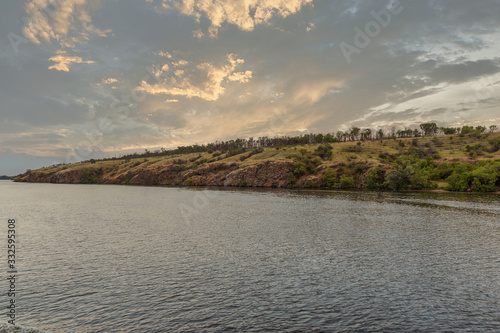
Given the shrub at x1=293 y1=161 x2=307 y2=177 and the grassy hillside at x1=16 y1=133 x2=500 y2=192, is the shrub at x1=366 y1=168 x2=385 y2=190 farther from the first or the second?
the shrub at x1=293 y1=161 x2=307 y2=177

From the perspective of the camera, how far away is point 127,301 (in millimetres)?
20922

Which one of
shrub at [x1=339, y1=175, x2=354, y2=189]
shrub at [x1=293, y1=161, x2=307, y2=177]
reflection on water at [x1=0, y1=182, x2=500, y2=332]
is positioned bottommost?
reflection on water at [x1=0, y1=182, x2=500, y2=332]

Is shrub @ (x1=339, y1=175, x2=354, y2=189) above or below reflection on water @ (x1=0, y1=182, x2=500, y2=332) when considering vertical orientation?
above

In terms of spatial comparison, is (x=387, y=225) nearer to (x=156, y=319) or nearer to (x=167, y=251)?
(x=167, y=251)

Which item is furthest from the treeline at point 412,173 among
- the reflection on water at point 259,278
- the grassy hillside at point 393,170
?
the reflection on water at point 259,278

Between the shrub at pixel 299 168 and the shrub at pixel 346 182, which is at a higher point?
the shrub at pixel 299 168

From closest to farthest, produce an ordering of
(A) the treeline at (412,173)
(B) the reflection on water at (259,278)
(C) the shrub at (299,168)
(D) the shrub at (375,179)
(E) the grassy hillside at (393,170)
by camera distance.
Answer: (B) the reflection on water at (259,278) → (A) the treeline at (412,173) → (E) the grassy hillside at (393,170) → (D) the shrub at (375,179) → (C) the shrub at (299,168)

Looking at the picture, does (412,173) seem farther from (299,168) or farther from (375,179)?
(299,168)

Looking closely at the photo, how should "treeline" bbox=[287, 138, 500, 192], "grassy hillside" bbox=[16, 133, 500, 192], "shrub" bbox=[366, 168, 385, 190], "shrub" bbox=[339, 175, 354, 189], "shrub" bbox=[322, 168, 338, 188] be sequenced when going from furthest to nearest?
"shrub" bbox=[322, 168, 338, 188] → "shrub" bbox=[339, 175, 354, 189] → "shrub" bbox=[366, 168, 385, 190] → "grassy hillside" bbox=[16, 133, 500, 192] → "treeline" bbox=[287, 138, 500, 192]

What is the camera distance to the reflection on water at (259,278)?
18453mm

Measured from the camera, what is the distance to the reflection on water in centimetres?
1845

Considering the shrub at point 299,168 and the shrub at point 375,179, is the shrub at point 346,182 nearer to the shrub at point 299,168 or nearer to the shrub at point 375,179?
the shrub at point 375,179

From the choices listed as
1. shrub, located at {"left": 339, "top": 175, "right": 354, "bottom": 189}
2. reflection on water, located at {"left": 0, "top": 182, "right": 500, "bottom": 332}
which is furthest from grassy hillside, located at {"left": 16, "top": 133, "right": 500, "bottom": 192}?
reflection on water, located at {"left": 0, "top": 182, "right": 500, "bottom": 332}

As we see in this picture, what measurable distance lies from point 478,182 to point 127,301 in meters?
152
